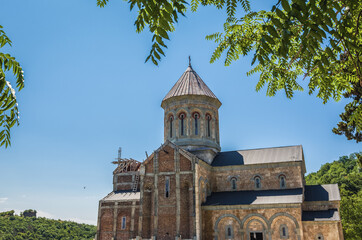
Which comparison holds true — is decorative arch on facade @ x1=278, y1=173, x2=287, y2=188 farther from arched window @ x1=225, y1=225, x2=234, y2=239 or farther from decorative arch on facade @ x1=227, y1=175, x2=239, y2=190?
arched window @ x1=225, y1=225, x2=234, y2=239

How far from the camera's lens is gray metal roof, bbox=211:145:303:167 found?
84.5 ft

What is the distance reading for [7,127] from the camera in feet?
9.99

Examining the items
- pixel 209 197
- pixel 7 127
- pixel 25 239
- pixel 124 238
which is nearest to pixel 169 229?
pixel 209 197

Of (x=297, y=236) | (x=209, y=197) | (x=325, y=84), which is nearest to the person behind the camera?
(x=325, y=84)

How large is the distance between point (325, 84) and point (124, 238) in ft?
82.5

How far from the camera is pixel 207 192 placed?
25.5m

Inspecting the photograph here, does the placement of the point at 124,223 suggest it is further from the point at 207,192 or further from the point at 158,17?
the point at 158,17

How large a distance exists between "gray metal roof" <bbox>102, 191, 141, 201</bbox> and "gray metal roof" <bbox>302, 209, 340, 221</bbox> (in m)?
13.5

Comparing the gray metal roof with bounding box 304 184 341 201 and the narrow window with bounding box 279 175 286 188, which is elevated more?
the narrow window with bounding box 279 175 286 188

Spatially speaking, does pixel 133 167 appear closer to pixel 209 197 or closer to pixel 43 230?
pixel 209 197

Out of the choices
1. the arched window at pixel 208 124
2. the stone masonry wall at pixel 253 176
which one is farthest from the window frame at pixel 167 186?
the arched window at pixel 208 124

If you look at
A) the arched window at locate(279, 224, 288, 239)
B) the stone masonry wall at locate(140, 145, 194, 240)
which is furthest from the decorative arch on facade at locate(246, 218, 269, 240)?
the stone masonry wall at locate(140, 145, 194, 240)

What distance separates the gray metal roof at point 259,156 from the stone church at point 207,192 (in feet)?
0.24

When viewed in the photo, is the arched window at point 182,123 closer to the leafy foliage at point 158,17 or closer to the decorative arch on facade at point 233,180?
the decorative arch on facade at point 233,180
